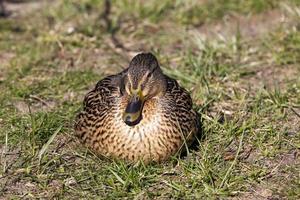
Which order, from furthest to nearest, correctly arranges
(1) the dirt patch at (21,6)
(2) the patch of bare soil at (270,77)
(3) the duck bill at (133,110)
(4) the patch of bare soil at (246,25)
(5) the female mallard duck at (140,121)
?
(1) the dirt patch at (21,6) < (4) the patch of bare soil at (246,25) < (2) the patch of bare soil at (270,77) < (5) the female mallard duck at (140,121) < (3) the duck bill at (133,110)

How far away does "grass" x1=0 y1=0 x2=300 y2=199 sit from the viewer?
449 centimetres

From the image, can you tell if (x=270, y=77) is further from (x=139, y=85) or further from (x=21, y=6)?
(x=21, y=6)

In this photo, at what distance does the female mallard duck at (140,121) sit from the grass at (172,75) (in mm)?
100

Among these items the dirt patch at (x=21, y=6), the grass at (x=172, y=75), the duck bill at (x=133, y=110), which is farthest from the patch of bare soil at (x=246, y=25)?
the duck bill at (x=133, y=110)

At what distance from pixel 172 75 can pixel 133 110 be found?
1854 millimetres

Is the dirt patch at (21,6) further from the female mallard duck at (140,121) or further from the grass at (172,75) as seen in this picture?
the female mallard duck at (140,121)

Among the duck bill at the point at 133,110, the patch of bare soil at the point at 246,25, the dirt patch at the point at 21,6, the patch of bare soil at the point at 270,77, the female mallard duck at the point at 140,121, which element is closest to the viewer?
the duck bill at the point at 133,110

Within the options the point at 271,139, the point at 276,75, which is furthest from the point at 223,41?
the point at 271,139

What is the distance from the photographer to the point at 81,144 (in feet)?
16.1

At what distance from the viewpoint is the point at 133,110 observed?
4422 millimetres

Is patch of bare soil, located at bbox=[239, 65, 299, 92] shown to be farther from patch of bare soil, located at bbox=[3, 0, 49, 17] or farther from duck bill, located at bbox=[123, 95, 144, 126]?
patch of bare soil, located at bbox=[3, 0, 49, 17]

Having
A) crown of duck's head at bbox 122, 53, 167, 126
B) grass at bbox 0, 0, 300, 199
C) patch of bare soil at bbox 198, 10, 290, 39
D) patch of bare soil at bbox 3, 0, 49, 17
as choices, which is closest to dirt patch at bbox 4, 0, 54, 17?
patch of bare soil at bbox 3, 0, 49, 17

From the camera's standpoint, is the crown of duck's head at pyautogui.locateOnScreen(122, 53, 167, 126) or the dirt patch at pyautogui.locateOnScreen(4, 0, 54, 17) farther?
the dirt patch at pyautogui.locateOnScreen(4, 0, 54, 17)

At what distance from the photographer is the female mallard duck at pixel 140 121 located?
4516 millimetres
